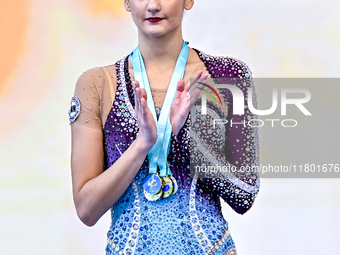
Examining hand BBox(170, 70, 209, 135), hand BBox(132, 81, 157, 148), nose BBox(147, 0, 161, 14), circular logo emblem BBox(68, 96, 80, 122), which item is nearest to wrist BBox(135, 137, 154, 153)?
hand BBox(132, 81, 157, 148)

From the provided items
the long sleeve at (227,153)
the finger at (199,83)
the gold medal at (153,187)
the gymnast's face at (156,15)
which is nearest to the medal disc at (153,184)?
the gold medal at (153,187)

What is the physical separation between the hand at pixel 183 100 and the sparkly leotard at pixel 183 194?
0.04m

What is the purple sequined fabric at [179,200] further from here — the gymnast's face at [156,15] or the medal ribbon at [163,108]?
the gymnast's face at [156,15]

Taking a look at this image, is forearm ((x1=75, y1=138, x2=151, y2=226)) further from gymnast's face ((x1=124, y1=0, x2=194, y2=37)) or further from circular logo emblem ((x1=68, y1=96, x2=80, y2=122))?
gymnast's face ((x1=124, y1=0, x2=194, y2=37))

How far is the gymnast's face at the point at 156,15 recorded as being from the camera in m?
1.56

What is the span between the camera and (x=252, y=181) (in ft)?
5.30

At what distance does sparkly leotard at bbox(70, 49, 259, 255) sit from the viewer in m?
1.53

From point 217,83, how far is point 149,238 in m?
0.46

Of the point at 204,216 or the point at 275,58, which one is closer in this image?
the point at 204,216

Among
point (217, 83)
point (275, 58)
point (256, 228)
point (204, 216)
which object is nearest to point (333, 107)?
point (275, 58)

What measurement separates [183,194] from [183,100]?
24 cm

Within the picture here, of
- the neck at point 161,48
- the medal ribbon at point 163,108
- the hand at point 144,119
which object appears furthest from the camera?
the neck at point 161,48

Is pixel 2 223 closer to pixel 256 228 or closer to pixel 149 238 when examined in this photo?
pixel 256 228

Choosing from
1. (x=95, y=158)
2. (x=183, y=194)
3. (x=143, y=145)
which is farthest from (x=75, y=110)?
(x=183, y=194)
